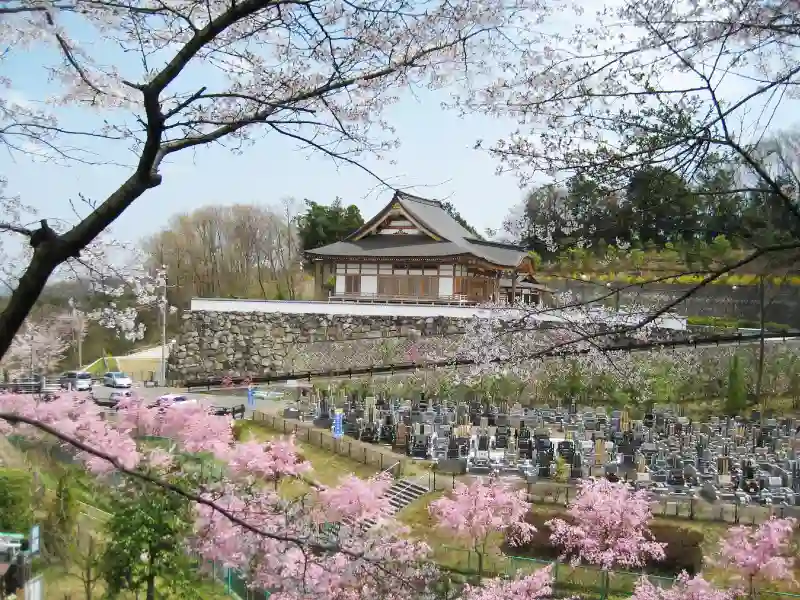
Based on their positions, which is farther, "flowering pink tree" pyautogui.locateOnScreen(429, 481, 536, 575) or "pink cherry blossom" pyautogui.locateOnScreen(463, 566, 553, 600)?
"flowering pink tree" pyautogui.locateOnScreen(429, 481, 536, 575)

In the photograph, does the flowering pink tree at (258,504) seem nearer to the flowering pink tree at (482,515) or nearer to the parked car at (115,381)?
the flowering pink tree at (482,515)

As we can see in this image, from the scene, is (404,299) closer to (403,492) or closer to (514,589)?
(403,492)

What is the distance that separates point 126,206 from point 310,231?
2278cm

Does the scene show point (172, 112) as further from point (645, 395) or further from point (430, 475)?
point (645, 395)

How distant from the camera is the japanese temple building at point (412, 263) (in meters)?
18.0

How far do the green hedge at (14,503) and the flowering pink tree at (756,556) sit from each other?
6195mm

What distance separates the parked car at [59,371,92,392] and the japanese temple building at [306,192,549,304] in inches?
257

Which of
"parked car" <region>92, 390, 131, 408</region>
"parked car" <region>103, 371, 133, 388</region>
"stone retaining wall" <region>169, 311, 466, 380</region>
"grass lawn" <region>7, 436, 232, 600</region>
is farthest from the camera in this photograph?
"stone retaining wall" <region>169, 311, 466, 380</region>

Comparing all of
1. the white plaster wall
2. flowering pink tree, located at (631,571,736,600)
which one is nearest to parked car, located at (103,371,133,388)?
the white plaster wall

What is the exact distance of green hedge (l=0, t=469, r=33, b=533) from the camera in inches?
240

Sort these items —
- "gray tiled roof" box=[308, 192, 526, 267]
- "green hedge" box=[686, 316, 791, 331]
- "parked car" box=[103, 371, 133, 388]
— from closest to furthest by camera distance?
"parked car" box=[103, 371, 133, 388] → "green hedge" box=[686, 316, 791, 331] → "gray tiled roof" box=[308, 192, 526, 267]

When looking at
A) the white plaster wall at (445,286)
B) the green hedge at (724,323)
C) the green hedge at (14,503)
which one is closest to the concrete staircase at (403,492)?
the green hedge at (14,503)

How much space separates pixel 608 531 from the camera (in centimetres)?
671

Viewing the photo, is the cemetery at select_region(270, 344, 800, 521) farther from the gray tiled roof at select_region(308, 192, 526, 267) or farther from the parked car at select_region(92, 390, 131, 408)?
the gray tiled roof at select_region(308, 192, 526, 267)
